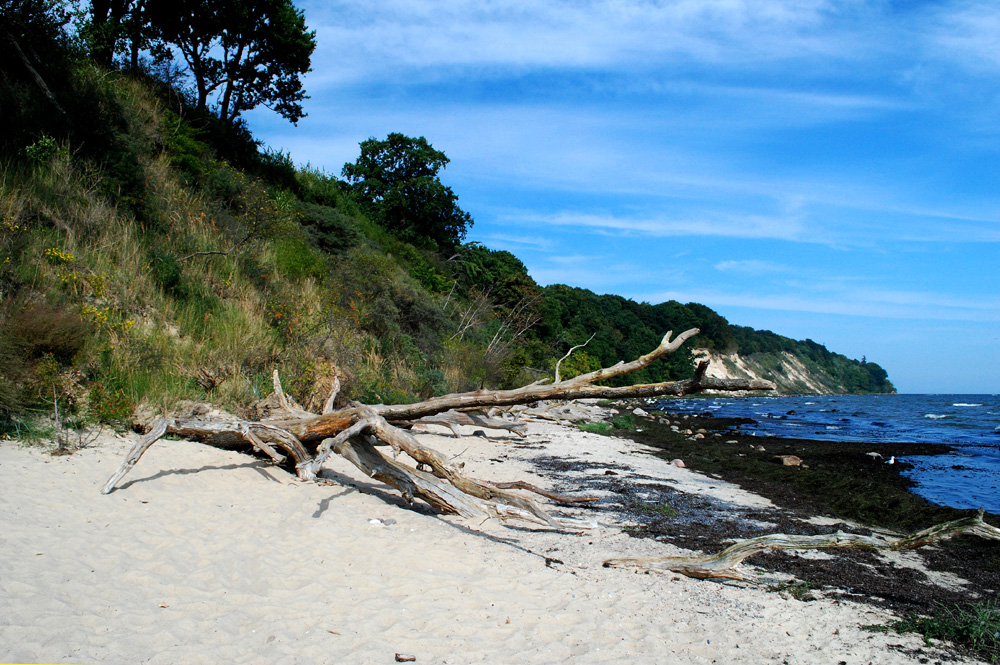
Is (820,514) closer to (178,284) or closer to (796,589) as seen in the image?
(796,589)

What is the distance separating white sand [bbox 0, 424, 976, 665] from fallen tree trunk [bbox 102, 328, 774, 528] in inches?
9.9

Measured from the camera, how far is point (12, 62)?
1102 centimetres

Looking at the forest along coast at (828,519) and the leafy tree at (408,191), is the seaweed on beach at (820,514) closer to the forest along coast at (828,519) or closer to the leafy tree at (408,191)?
the forest along coast at (828,519)

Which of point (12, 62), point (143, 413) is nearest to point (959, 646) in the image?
point (143, 413)

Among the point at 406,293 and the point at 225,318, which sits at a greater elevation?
the point at 406,293

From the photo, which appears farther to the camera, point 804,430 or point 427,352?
point 804,430

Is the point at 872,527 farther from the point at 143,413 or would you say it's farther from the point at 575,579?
the point at 143,413

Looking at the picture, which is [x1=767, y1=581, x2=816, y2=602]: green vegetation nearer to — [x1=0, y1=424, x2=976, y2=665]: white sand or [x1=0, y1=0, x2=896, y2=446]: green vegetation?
[x1=0, y1=424, x2=976, y2=665]: white sand

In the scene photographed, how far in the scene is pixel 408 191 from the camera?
89.5 feet

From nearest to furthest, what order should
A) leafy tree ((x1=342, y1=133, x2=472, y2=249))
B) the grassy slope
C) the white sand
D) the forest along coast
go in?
1. the white sand
2. the forest along coast
3. the grassy slope
4. leafy tree ((x1=342, y1=133, x2=472, y2=249))

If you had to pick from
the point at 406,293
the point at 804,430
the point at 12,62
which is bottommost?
the point at 804,430

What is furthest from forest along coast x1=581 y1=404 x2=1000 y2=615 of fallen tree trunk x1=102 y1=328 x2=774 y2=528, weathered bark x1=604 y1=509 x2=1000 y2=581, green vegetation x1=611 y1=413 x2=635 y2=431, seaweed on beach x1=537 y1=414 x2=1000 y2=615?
green vegetation x1=611 y1=413 x2=635 y2=431

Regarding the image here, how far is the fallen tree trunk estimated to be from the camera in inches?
210

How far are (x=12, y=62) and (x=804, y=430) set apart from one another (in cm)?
2765
